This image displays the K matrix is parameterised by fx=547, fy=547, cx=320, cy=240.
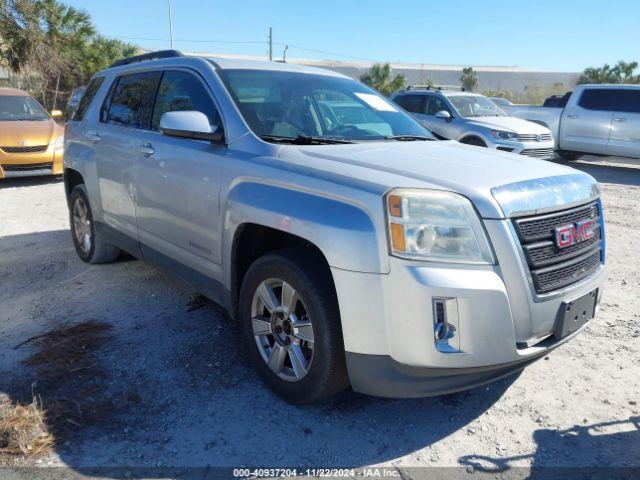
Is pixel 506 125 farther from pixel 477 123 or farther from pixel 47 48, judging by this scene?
pixel 47 48

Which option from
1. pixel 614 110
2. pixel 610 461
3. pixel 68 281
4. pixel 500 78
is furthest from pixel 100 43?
pixel 500 78

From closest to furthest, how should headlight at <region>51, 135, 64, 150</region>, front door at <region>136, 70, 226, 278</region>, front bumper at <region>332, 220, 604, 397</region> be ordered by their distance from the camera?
1. front bumper at <region>332, 220, 604, 397</region>
2. front door at <region>136, 70, 226, 278</region>
3. headlight at <region>51, 135, 64, 150</region>

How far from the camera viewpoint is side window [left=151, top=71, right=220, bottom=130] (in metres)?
3.57

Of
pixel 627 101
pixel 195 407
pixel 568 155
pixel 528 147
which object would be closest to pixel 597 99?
pixel 627 101

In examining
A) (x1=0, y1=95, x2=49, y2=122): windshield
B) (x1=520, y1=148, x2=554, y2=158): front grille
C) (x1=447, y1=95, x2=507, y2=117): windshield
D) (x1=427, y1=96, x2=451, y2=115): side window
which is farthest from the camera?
(x1=427, y1=96, x2=451, y2=115): side window

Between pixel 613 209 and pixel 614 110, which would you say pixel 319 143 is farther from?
pixel 614 110

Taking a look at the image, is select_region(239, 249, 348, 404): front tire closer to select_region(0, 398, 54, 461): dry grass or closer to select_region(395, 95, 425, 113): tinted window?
select_region(0, 398, 54, 461): dry grass

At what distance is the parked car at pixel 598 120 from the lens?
1220cm

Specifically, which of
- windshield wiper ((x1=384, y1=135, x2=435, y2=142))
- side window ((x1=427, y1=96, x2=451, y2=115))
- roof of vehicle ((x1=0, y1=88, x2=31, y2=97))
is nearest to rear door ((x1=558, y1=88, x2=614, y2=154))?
side window ((x1=427, y1=96, x2=451, y2=115))

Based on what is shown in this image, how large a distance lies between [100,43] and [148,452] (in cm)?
2866

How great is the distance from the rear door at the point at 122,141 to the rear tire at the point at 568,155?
1208cm

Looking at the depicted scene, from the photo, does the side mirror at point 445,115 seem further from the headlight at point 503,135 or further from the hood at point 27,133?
the hood at point 27,133

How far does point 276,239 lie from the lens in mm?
3201

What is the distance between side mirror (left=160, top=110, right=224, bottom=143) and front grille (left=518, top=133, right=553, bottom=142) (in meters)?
9.25
